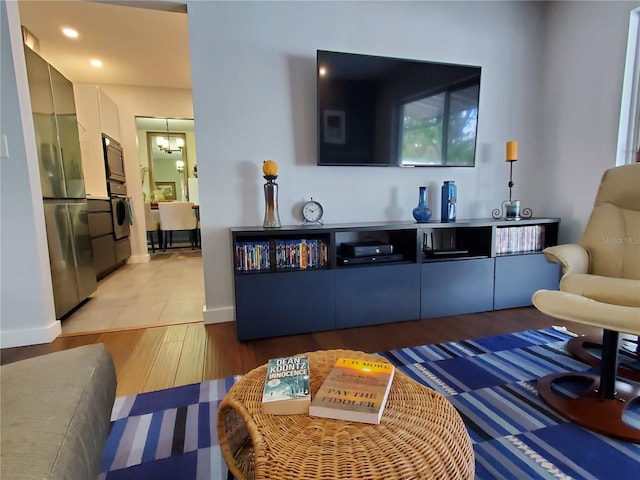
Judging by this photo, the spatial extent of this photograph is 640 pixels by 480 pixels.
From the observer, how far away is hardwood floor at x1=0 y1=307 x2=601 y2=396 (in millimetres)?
1636

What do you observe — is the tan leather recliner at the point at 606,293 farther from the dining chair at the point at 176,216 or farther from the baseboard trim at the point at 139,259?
the dining chair at the point at 176,216

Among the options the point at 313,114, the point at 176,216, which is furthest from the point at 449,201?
the point at 176,216

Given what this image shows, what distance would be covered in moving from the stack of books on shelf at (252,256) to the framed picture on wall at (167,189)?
579cm

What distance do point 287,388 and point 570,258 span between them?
155 centimetres

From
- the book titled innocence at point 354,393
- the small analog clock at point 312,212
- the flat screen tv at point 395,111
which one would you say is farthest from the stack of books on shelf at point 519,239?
the book titled innocence at point 354,393

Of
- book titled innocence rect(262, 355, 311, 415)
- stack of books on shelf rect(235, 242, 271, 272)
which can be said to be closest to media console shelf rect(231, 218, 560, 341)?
stack of books on shelf rect(235, 242, 271, 272)

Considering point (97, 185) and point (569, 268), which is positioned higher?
point (97, 185)

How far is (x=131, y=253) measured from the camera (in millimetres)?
4641

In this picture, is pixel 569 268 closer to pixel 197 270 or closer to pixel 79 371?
pixel 79 371

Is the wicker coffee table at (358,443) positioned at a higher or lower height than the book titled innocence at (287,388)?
lower

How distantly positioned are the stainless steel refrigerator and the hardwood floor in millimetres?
582

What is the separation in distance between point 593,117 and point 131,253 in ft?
17.5

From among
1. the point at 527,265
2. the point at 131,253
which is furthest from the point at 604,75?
the point at 131,253

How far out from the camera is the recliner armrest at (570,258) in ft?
5.21
